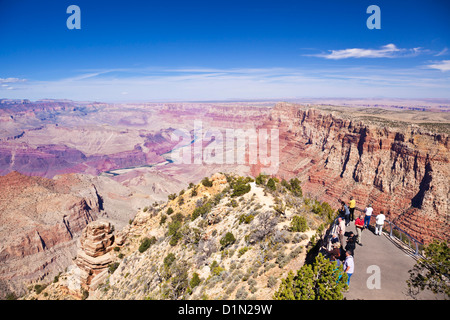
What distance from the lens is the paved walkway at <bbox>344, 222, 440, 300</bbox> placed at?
311 inches

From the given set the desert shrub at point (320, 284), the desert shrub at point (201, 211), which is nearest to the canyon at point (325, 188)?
the desert shrub at point (201, 211)

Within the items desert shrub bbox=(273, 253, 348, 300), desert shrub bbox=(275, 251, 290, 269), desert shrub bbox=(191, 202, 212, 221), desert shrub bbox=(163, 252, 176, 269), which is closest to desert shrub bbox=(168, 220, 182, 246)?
desert shrub bbox=(163, 252, 176, 269)

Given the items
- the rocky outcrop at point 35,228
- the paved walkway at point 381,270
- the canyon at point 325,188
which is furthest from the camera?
the rocky outcrop at point 35,228

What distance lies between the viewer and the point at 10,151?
185 meters

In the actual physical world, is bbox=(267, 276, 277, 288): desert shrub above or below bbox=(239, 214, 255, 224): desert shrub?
below

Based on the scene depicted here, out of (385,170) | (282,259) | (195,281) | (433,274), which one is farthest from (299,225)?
(385,170)

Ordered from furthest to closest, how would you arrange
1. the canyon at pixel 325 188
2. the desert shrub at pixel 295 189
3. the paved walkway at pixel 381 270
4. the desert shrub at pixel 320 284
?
1. the canyon at pixel 325 188
2. the desert shrub at pixel 295 189
3. the paved walkway at pixel 381 270
4. the desert shrub at pixel 320 284

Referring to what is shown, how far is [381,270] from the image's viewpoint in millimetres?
9266

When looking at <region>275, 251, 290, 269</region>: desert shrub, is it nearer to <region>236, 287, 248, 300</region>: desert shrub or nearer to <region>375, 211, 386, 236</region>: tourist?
<region>236, 287, 248, 300</region>: desert shrub

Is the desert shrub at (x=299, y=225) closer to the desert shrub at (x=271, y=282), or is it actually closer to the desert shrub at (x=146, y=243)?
the desert shrub at (x=271, y=282)

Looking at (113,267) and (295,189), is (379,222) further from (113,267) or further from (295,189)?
(113,267)

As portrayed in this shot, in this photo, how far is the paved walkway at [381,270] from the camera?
25.9 ft
